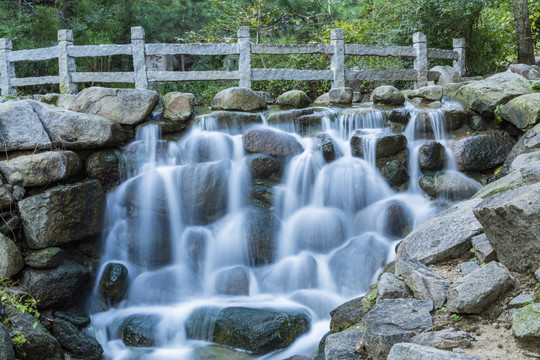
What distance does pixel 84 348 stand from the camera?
5695 mm

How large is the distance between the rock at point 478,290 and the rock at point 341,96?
6.82 m

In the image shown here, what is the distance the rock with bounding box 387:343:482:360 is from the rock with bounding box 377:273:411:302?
94 centimetres

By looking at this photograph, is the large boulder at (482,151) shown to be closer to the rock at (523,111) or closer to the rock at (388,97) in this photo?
the rock at (523,111)

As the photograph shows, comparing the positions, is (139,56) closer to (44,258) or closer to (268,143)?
(268,143)

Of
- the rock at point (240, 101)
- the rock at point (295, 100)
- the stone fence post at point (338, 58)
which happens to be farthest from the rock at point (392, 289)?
the stone fence post at point (338, 58)

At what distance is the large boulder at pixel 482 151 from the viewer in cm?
788

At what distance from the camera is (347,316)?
4.96 m

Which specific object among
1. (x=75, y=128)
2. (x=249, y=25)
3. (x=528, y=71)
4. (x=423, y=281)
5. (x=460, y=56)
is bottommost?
(x=423, y=281)

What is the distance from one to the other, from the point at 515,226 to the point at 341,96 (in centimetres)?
686

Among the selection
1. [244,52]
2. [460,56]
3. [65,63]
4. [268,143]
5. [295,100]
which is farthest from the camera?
[460,56]

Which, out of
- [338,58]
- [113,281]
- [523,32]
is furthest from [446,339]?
[523,32]

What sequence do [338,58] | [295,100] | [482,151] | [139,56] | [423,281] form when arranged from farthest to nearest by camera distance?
[338,58], [139,56], [295,100], [482,151], [423,281]

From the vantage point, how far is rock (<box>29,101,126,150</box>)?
A: 23.6 ft

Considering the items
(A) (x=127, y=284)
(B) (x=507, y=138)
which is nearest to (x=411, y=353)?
(A) (x=127, y=284)
